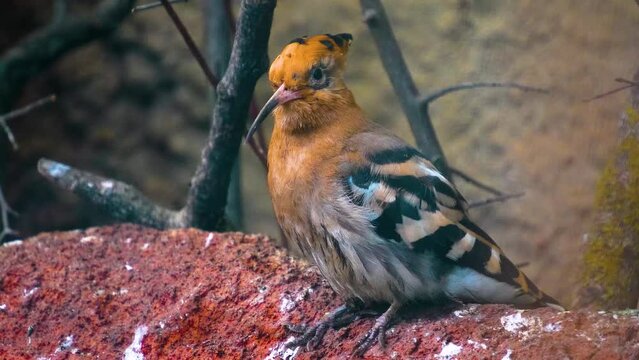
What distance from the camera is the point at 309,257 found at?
273 cm

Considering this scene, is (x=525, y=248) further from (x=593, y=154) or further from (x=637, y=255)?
(x=637, y=255)

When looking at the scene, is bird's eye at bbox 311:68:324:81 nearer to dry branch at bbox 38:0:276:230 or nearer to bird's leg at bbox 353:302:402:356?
dry branch at bbox 38:0:276:230

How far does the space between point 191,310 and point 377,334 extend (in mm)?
565

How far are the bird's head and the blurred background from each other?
63cm

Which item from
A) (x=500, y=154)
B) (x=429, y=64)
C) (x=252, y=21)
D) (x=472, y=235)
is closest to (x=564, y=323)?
(x=472, y=235)

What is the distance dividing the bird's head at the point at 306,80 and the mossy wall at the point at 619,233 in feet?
2.87

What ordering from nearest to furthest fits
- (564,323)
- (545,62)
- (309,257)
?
(564,323) → (309,257) → (545,62)

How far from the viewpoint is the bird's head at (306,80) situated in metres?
2.80

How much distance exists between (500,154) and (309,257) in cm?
148

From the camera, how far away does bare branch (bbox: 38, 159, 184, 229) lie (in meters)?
3.54

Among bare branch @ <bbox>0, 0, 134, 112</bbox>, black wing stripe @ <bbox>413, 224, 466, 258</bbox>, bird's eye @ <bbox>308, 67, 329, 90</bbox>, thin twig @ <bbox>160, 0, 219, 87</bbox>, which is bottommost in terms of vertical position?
black wing stripe @ <bbox>413, 224, 466, 258</bbox>

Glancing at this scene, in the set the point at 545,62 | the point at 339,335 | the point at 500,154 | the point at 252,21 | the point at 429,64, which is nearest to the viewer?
the point at 339,335

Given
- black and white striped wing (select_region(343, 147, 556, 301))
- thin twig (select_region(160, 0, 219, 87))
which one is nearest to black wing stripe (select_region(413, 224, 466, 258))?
black and white striped wing (select_region(343, 147, 556, 301))

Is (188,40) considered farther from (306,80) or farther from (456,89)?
(456,89)
